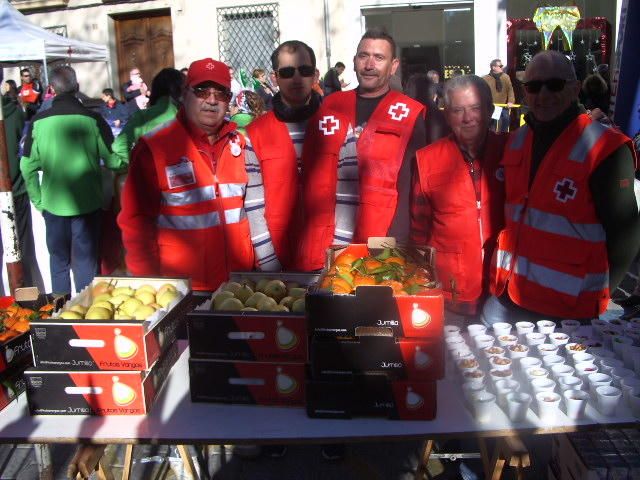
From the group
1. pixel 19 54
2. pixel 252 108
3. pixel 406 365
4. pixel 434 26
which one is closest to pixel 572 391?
pixel 406 365

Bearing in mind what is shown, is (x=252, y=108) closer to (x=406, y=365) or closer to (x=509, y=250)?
(x=509, y=250)

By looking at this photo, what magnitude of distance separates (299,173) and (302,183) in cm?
5

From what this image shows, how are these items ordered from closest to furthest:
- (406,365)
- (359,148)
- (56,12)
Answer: (406,365), (359,148), (56,12)

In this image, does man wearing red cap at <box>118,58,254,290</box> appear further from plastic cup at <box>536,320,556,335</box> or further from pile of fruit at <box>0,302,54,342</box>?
plastic cup at <box>536,320,556,335</box>

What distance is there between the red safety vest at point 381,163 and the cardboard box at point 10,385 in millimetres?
1690

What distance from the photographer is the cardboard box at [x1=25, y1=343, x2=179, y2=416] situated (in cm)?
230

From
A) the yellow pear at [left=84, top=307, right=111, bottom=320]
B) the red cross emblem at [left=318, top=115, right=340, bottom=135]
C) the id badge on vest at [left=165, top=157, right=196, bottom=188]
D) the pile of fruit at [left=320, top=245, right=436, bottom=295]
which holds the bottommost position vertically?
the yellow pear at [left=84, top=307, right=111, bottom=320]

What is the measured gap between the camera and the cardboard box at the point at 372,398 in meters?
2.23

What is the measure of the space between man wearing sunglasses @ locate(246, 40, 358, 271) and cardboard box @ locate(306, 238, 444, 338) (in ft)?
3.71

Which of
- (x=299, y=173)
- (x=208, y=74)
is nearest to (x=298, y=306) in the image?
(x=299, y=173)

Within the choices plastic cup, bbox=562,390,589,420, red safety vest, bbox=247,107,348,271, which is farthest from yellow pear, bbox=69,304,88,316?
plastic cup, bbox=562,390,589,420

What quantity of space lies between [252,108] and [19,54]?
277 cm

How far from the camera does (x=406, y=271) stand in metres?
2.46

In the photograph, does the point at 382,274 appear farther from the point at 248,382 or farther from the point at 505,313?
the point at 505,313
